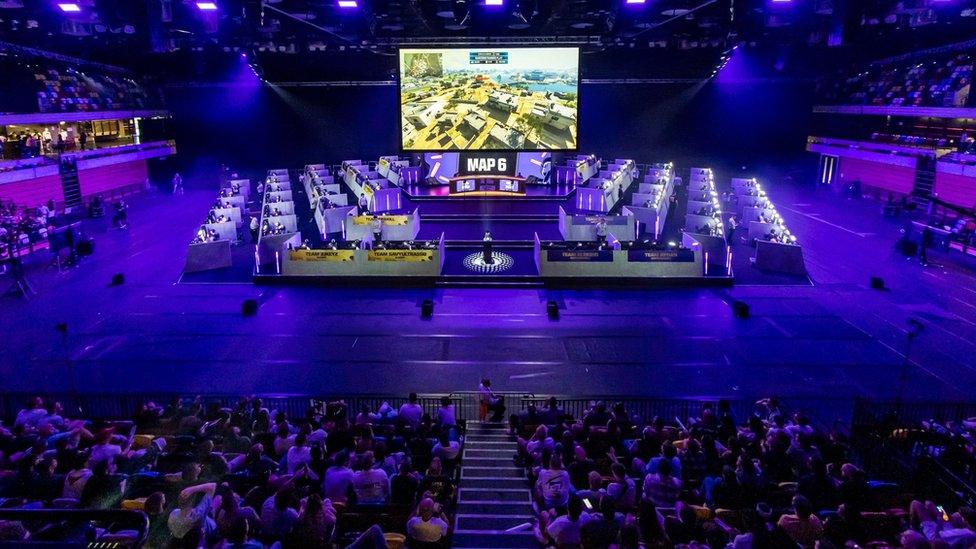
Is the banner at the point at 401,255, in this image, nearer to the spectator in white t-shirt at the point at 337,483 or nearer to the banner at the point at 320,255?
the banner at the point at 320,255

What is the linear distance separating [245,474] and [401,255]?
1168 cm

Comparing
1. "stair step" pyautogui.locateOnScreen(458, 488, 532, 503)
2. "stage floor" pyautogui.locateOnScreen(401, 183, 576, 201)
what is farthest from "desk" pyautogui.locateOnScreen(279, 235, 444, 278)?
"stair step" pyautogui.locateOnScreen(458, 488, 532, 503)

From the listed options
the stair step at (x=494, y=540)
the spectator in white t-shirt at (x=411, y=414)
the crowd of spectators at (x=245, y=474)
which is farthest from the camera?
the spectator in white t-shirt at (x=411, y=414)

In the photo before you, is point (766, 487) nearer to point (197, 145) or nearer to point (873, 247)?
point (873, 247)

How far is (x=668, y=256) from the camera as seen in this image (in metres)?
17.8

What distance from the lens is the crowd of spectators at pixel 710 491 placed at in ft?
17.1

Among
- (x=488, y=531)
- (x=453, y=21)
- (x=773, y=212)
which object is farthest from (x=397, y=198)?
(x=488, y=531)

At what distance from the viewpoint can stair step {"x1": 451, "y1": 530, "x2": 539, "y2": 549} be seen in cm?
588

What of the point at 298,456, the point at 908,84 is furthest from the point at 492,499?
the point at 908,84

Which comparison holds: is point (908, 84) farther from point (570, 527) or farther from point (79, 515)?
point (79, 515)

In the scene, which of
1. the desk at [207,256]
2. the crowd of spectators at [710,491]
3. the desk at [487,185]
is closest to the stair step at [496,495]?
the crowd of spectators at [710,491]

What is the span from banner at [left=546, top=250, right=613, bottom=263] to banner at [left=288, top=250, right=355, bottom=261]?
5892 mm

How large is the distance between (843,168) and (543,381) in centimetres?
3292

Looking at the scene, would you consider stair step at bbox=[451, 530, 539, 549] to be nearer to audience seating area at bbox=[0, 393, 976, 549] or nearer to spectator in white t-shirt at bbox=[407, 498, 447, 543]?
audience seating area at bbox=[0, 393, 976, 549]
